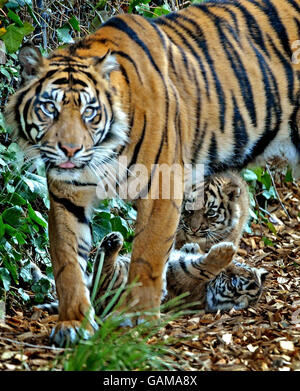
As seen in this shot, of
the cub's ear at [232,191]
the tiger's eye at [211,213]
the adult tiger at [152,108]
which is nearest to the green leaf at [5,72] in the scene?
the adult tiger at [152,108]

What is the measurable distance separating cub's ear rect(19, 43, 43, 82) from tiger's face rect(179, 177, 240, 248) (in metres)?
2.39

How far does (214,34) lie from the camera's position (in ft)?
16.0

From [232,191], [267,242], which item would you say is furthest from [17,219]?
[267,242]

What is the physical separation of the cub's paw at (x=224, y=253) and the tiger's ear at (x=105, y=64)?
60.5 inches

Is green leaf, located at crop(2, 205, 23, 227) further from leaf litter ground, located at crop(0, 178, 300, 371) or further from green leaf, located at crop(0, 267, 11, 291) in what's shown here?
leaf litter ground, located at crop(0, 178, 300, 371)

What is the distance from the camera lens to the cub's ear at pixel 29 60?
12.9 ft

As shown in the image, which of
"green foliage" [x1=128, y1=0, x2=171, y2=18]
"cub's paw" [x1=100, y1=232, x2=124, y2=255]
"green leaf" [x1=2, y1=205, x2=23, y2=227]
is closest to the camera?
"green leaf" [x1=2, y1=205, x2=23, y2=227]

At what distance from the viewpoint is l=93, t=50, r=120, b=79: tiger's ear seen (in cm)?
404

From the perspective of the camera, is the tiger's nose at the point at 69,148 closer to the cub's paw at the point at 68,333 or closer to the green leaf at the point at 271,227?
the cub's paw at the point at 68,333

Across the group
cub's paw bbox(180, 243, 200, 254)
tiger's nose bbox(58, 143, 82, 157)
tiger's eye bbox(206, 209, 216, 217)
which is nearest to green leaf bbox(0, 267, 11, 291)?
tiger's nose bbox(58, 143, 82, 157)

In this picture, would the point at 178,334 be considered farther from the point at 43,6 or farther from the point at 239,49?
the point at 43,6

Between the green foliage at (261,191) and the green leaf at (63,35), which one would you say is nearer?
the green leaf at (63,35)

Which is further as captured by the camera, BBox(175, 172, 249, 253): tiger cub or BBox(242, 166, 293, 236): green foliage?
BBox(242, 166, 293, 236): green foliage

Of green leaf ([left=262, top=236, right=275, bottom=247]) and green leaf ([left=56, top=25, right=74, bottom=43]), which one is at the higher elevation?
green leaf ([left=56, top=25, right=74, bottom=43])
